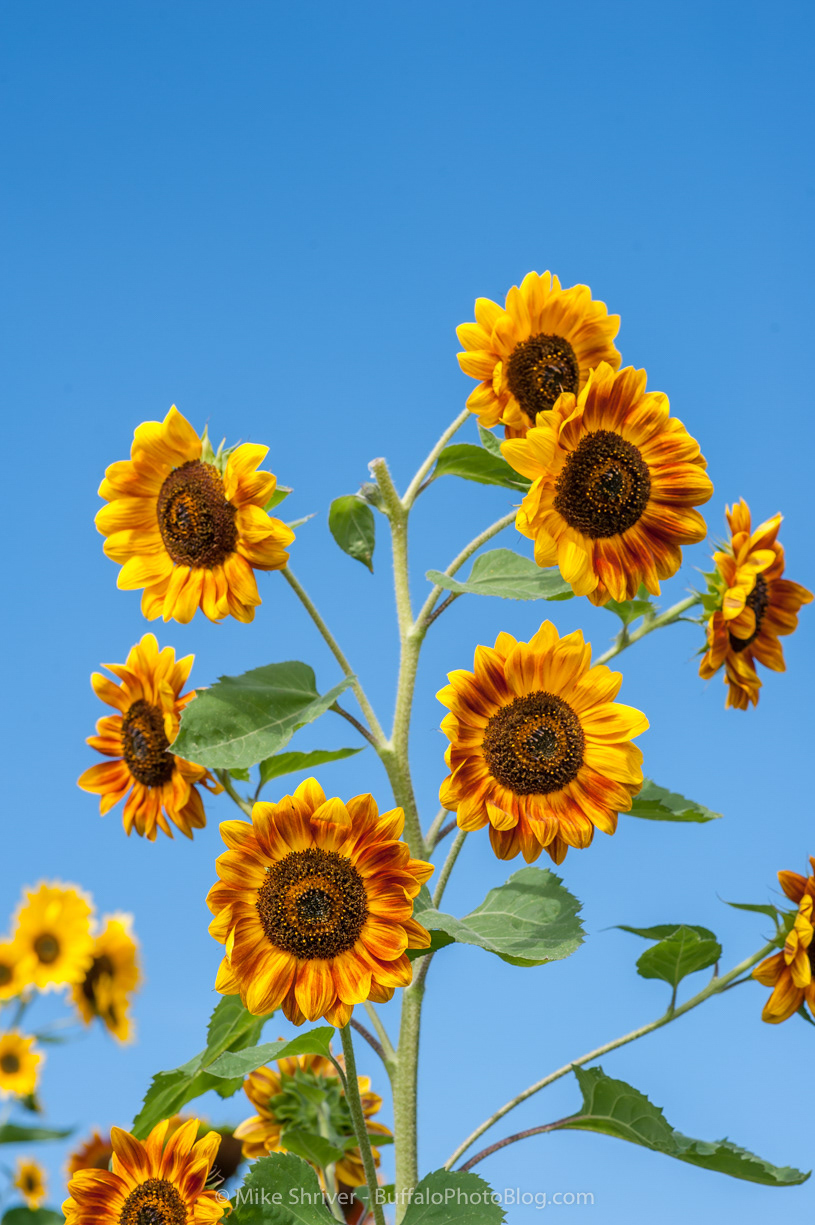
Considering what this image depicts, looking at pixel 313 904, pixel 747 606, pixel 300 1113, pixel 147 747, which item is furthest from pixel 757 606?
pixel 300 1113

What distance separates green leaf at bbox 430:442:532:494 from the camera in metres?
2.29

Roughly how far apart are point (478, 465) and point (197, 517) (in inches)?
23.2

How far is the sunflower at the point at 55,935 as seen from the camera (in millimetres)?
2561

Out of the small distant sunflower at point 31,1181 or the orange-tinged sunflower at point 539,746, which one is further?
the small distant sunflower at point 31,1181

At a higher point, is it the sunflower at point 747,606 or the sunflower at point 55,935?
the sunflower at point 747,606

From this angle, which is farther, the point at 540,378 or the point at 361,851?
the point at 540,378

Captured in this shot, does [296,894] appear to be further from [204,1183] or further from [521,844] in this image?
[204,1183]

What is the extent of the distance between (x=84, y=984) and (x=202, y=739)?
3.48 ft

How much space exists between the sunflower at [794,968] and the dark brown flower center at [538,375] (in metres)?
0.94

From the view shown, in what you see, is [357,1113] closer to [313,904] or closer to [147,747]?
[313,904]

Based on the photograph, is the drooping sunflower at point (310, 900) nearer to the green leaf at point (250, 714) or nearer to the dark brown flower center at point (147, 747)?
the green leaf at point (250, 714)

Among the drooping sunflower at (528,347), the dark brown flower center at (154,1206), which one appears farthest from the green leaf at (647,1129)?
the drooping sunflower at (528,347)

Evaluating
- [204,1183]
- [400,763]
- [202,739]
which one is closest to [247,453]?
[202,739]

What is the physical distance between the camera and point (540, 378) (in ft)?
7.09
